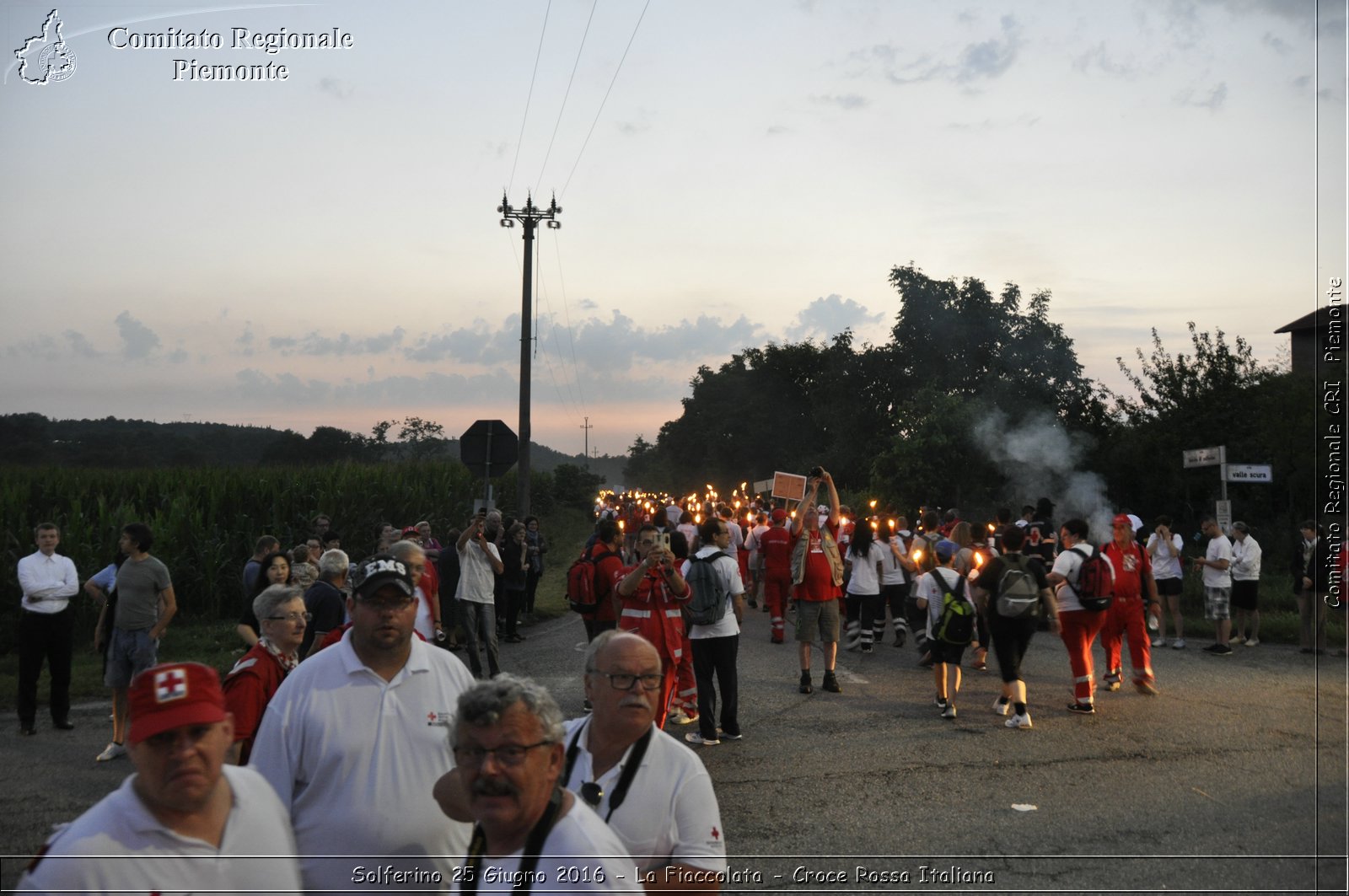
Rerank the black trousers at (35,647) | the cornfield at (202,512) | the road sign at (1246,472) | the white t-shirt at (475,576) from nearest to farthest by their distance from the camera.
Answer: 1. the black trousers at (35,647)
2. the white t-shirt at (475,576)
3. the road sign at (1246,472)
4. the cornfield at (202,512)

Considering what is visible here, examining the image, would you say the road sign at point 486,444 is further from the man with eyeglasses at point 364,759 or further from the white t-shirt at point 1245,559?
the man with eyeglasses at point 364,759

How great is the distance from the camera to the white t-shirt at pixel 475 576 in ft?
41.4

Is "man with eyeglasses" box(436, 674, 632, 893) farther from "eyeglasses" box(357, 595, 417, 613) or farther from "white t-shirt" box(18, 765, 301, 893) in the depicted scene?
"eyeglasses" box(357, 595, 417, 613)

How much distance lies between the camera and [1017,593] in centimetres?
1027

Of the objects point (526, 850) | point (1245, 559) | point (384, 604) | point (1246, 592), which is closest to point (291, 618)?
point (384, 604)

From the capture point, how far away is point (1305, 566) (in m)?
14.2

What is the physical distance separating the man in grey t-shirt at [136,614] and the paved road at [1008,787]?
78 centimetres

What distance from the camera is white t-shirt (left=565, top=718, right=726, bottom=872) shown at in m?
3.40

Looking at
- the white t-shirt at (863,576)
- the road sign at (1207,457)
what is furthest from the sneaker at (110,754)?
the road sign at (1207,457)

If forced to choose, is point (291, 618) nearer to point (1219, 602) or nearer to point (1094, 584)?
point (1094, 584)

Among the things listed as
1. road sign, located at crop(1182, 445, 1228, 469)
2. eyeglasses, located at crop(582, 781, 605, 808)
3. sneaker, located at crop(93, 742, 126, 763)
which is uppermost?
road sign, located at crop(1182, 445, 1228, 469)

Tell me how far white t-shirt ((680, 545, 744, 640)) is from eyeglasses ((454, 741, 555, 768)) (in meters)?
6.67

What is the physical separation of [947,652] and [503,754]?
8.20 metres

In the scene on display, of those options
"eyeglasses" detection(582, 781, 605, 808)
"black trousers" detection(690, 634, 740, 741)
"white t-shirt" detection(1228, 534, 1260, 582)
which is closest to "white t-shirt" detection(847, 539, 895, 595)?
"white t-shirt" detection(1228, 534, 1260, 582)
